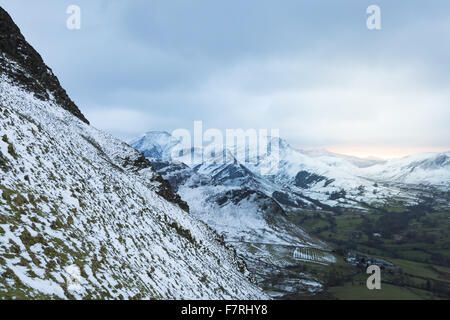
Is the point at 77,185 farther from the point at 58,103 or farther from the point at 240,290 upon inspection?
the point at 58,103

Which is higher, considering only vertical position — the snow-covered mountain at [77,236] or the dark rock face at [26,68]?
the dark rock face at [26,68]

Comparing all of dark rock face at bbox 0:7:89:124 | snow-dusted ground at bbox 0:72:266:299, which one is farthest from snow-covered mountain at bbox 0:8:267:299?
dark rock face at bbox 0:7:89:124

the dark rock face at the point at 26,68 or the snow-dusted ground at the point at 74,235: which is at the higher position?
the dark rock face at the point at 26,68

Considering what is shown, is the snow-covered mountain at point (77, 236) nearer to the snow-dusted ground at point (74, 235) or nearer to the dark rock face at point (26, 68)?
the snow-dusted ground at point (74, 235)

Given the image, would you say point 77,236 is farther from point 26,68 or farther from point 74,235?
point 26,68

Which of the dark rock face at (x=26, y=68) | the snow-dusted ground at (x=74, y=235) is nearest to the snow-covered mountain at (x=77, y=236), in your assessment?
the snow-dusted ground at (x=74, y=235)

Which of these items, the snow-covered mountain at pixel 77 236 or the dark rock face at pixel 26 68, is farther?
the dark rock face at pixel 26 68
